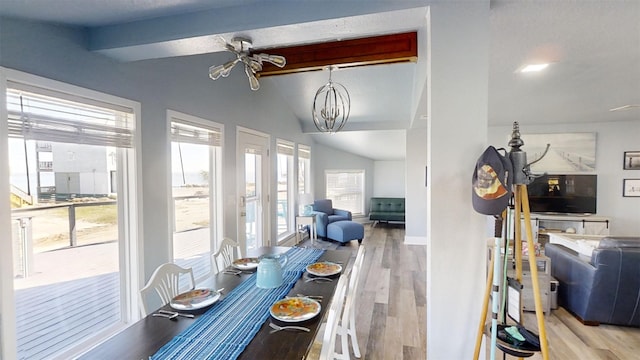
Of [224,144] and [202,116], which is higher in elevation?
[202,116]

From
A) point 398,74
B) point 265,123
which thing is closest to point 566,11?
point 398,74

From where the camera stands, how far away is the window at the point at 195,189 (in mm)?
2805

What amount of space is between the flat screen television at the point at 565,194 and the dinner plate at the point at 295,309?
5.28 meters

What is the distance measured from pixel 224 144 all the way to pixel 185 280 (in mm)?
1554

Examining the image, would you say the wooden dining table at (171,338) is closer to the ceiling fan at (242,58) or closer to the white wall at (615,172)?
the ceiling fan at (242,58)

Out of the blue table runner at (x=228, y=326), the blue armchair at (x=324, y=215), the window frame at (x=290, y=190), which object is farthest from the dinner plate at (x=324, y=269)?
the blue armchair at (x=324, y=215)

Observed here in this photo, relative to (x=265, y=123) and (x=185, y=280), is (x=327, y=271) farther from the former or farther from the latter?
(x=265, y=123)

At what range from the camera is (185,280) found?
9.66 ft

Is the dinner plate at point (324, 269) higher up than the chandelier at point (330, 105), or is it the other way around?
the chandelier at point (330, 105)

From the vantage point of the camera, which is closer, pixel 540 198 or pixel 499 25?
pixel 499 25

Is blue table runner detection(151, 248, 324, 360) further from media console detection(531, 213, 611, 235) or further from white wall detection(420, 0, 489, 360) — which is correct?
media console detection(531, 213, 611, 235)

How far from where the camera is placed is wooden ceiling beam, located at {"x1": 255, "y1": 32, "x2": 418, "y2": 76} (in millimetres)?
2725

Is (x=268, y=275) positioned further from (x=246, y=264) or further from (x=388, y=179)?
(x=388, y=179)

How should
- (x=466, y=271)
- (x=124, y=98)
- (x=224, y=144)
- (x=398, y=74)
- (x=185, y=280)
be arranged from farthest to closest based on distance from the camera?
(x=398, y=74) < (x=224, y=144) < (x=185, y=280) < (x=124, y=98) < (x=466, y=271)
